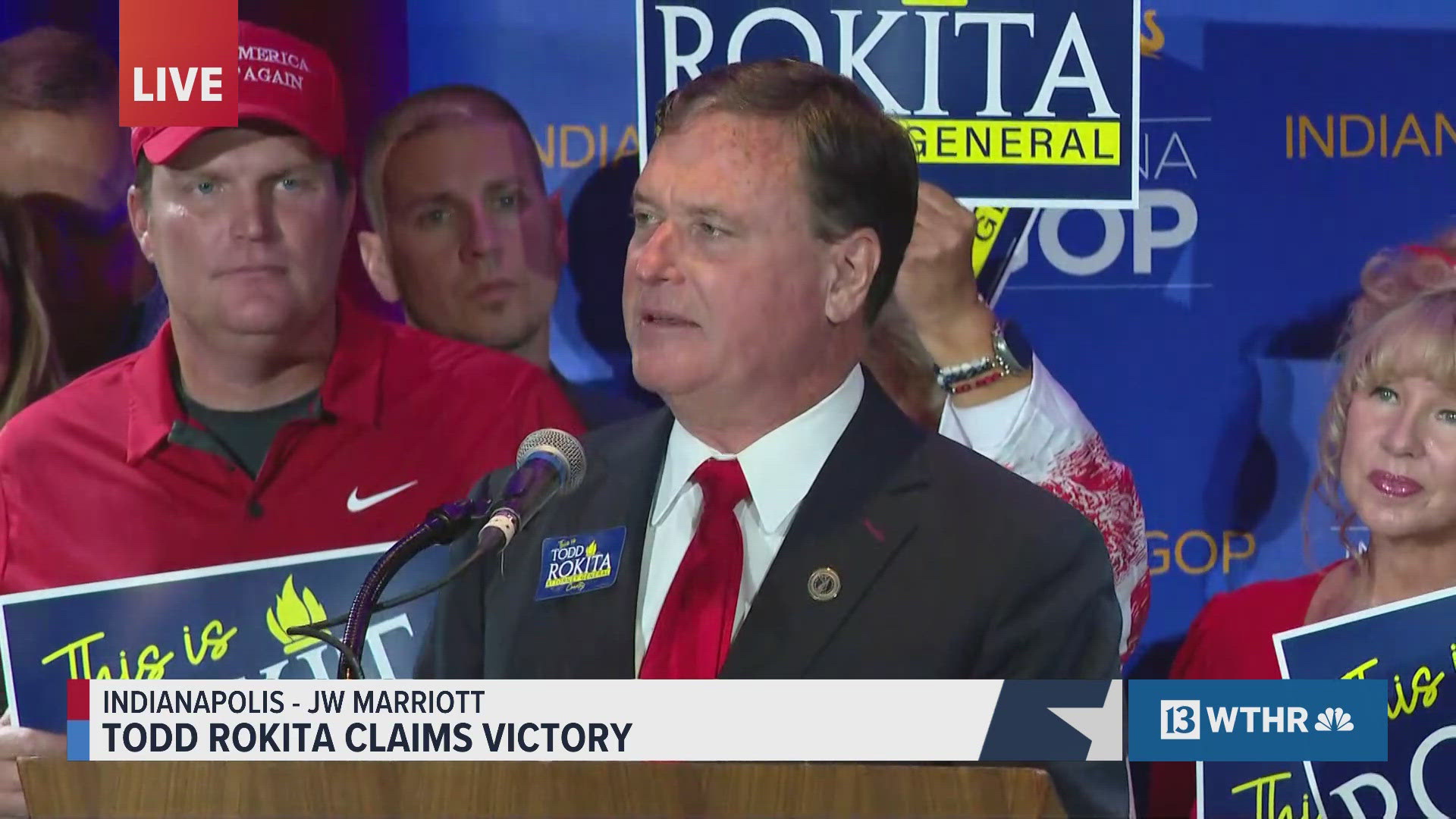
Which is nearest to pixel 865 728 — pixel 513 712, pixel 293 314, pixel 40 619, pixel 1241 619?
pixel 513 712

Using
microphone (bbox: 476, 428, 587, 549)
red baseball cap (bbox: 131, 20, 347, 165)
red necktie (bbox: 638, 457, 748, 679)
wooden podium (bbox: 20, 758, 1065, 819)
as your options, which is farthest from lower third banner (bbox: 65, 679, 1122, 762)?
red baseball cap (bbox: 131, 20, 347, 165)

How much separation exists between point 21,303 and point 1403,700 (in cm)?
262

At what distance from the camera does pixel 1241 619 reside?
310cm

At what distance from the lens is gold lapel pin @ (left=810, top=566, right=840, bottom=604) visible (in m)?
2.71

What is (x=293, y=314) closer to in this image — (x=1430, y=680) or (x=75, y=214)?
(x=75, y=214)

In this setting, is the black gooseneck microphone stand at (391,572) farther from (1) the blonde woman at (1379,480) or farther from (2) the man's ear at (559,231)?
A: (1) the blonde woman at (1379,480)

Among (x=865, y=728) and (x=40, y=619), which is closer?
(x=865, y=728)

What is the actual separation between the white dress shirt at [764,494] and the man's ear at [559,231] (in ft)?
1.61

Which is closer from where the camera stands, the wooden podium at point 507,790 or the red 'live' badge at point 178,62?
the wooden podium at point 507,790

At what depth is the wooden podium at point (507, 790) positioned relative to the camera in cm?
217

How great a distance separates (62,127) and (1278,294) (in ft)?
7.40

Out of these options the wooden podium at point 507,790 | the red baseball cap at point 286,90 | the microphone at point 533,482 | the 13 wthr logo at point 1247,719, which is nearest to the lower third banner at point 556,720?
the 13 wthr logo at point 1247,719

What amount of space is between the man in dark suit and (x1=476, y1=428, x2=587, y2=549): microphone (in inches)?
23.8

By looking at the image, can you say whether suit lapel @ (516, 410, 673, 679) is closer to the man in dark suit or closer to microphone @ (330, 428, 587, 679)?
the man in dark suit
